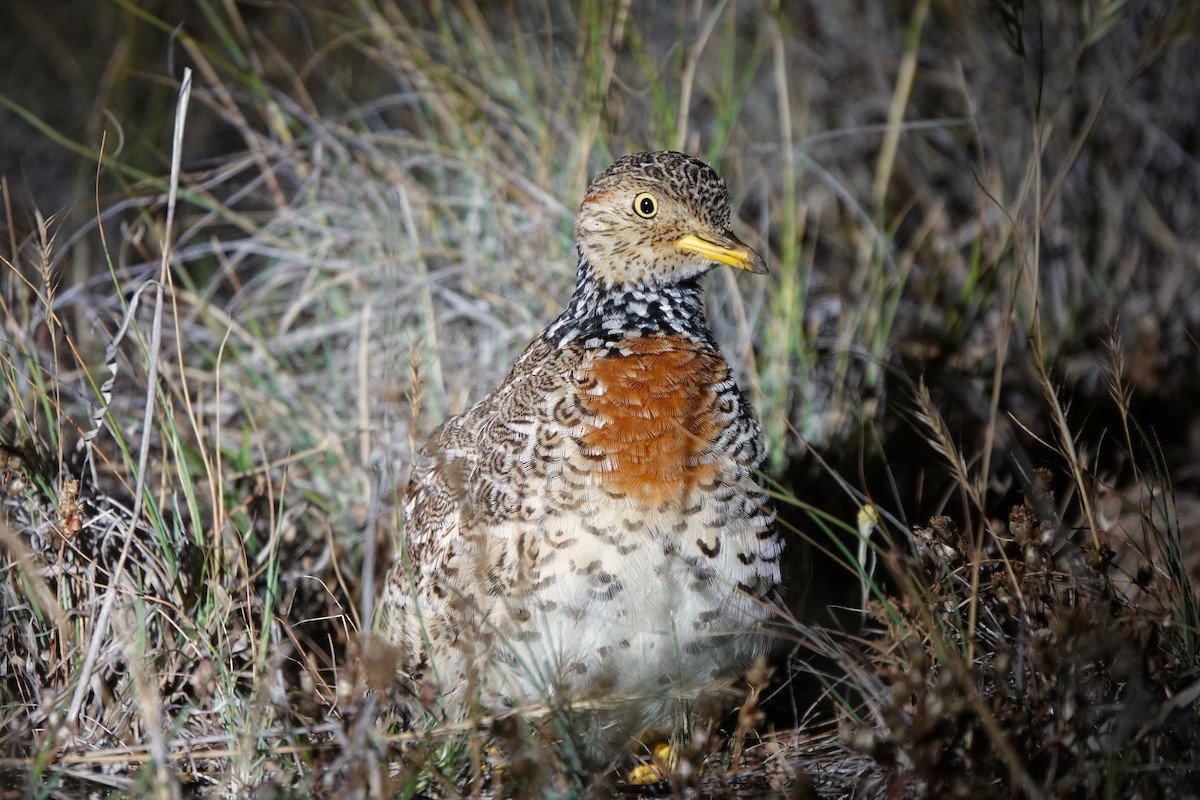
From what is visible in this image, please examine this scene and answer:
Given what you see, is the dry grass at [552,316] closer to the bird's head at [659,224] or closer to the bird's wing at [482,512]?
the bird's wing at [482,512]

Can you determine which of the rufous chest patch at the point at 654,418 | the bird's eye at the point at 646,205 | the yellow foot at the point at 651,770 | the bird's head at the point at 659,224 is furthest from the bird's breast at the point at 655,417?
the yellow foot at the point at 651,770

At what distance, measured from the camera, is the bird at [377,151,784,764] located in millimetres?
2768

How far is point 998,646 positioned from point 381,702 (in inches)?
60.6

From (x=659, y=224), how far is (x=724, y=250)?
206 mm

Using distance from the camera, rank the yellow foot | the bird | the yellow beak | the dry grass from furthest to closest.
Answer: the yellow beak
the yellow foot
the bird
the dry grass

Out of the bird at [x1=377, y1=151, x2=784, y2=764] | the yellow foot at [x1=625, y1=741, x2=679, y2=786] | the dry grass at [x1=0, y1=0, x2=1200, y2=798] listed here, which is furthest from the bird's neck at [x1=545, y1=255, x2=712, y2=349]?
the yellow foot at [x1=625, y1=741, x2=679, y2=786]

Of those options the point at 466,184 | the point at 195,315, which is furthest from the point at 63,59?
the point at 466,184

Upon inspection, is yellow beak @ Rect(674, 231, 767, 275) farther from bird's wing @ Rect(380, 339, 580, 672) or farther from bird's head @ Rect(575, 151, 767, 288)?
bird's wing @ Rect(380, 339, 580, 672)

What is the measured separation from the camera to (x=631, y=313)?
3.14 m

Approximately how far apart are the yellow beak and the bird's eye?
0.37 feet

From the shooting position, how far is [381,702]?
250 centimetres

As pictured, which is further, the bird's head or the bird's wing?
the bird's head

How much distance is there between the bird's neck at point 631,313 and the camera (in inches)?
122

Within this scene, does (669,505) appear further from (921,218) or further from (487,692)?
(921,218)
